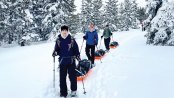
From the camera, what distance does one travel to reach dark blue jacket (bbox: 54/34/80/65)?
851 cm

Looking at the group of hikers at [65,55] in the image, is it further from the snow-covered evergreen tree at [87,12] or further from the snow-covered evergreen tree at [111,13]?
the snow-covered evergreen tree at [111,13]

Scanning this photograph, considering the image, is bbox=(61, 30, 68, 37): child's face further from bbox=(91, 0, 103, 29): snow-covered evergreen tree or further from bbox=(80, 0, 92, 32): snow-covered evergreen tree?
bbox=(80, 0, 92, 32): snow-covered evergreen tree

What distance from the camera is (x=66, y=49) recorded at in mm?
8609

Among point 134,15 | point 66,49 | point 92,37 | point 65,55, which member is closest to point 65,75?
point 65,55

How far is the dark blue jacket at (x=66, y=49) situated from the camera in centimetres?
851

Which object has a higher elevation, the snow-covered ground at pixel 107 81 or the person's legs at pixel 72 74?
the person's legs at pixel 72 74

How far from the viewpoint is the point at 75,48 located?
8.74 meters

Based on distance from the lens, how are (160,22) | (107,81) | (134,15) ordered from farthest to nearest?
1. (134,15)
2. (160,22)
3. (107,81)

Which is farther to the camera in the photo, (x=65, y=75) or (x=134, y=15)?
(x=134, y=15)

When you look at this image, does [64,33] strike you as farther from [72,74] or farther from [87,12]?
[87,12]

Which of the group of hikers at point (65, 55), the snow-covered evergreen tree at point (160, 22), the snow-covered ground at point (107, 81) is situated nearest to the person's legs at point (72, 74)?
the group of hikers at point (65, 55)

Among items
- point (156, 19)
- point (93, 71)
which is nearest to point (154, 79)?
point (93, 71)

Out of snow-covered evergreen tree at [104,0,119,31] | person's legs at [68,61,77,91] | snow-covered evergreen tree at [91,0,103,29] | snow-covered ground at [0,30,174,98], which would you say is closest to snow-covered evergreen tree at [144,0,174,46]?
snow-covered ground at [0,30,174,98]

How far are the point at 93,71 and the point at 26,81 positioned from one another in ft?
11.8
